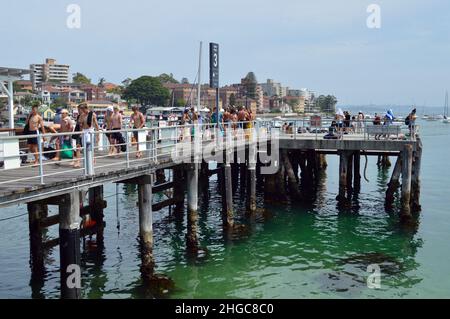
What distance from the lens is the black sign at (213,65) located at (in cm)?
1998

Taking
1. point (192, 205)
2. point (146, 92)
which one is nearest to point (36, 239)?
point (192, 205)

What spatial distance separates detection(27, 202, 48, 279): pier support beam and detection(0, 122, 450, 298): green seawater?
0.28 m

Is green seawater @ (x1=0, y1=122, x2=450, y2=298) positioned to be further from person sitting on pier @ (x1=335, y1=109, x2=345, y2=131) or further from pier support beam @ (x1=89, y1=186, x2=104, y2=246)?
person sitting on pier @ (x1=335, y1=109, x2=345, y2=131)

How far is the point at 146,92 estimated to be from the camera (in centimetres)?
15875

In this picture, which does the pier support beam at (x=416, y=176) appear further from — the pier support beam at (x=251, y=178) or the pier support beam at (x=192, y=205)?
the pier support beam at (x=192, y=205)

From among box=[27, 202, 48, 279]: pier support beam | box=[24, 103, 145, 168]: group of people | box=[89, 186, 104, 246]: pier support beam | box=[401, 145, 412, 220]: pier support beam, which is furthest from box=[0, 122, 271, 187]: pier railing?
box=[401, 145, 412, 220]: pier support beam

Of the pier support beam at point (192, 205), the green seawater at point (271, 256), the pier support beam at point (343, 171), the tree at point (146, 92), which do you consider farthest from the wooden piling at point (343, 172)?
the tree at point (146, 92)

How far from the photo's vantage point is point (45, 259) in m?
17.2

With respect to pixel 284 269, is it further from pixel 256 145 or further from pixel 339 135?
pixel 339 135

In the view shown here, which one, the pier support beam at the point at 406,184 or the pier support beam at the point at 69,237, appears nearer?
the pier support beam at the point at 69,237

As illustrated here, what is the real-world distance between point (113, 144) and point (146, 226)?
8.59 ft

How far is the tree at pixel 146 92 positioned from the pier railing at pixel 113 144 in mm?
132800

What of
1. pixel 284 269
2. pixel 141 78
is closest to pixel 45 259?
pixel 284 269

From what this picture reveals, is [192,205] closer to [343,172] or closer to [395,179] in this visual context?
[343,172]
